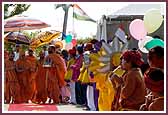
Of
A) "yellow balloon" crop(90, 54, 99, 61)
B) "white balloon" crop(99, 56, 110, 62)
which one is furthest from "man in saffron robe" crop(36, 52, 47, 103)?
"white balloon" crop(99, 56, 110, 62)

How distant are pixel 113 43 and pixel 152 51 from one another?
1562mm

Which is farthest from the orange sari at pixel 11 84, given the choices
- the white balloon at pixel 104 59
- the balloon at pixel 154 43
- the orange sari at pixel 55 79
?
the balloon at pixel 154 43

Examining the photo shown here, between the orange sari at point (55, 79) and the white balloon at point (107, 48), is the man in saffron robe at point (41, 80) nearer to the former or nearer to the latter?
the orange sari at point (55, 79)

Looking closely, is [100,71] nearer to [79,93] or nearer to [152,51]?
[152,51]

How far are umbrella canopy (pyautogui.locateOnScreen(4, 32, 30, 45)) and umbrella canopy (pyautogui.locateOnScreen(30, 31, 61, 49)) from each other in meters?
0.22

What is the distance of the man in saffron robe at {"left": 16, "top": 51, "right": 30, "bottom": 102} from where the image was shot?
920cm

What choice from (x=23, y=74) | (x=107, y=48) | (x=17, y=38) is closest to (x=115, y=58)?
(x=107, y=48)

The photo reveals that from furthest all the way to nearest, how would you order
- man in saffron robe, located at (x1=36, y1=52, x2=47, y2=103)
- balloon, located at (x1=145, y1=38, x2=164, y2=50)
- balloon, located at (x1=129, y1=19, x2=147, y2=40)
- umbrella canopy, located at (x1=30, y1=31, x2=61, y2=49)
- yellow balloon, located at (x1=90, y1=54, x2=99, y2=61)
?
A: 1. umbrella canopy, located at (x1=30, y1=31, x2=61, y2=49)
2. man in saffron robe, located at (x1=36, y1=52, x2=47, y2=103)
3. balloon, located at (x1=129, y1=19, x2=147, y2=40)
4. yellow balloon, located at (x1=90, y1=54, x2=99, y2=61)
5. balloon, located at (x1=145, y1=38, x2=164, y2=50)

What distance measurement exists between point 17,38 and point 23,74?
1.46m

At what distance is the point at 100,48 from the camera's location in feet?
19.2

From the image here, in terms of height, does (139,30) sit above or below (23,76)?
above

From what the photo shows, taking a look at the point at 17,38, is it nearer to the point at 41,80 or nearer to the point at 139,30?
the point at 41,80

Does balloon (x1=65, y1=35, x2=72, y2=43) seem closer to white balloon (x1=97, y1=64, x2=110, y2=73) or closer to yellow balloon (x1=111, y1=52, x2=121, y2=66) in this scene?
white balloon (x1=97, y1=64, x2=110, y2=73)

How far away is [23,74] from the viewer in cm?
941
